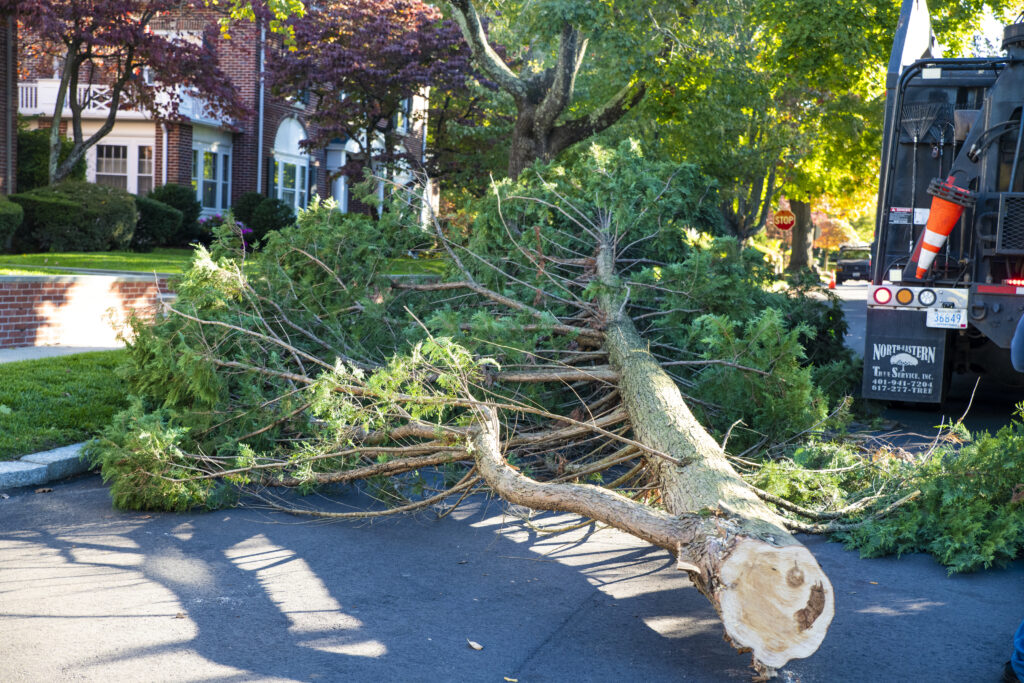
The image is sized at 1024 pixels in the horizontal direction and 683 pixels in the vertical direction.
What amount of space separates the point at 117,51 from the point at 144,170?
7233 mm

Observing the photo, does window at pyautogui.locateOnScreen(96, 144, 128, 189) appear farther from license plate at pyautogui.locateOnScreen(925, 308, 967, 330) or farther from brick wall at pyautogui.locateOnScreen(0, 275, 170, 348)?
license plate at pyautogui.locateOnScreen(925, 308, 967, 330)

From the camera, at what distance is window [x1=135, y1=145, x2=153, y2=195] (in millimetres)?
26922

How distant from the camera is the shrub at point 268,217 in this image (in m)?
24.2

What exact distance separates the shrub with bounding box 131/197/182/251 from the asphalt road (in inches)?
638

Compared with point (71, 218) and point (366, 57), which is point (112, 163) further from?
point (71, 218)

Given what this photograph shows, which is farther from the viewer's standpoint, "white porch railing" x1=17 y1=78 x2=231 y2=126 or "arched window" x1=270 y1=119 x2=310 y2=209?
"arched window" x1=270 y1=119 x2=310 y2=209

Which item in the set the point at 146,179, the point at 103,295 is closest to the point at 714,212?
the point at 103,295

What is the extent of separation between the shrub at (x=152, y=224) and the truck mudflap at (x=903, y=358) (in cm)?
1679

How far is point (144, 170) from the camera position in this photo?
27.0 m

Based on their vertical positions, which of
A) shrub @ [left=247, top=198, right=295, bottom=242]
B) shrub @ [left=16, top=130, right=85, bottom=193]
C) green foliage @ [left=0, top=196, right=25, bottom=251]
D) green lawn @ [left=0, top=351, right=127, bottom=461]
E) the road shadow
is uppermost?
shrub @ [left=16, top=130, right=85, bottom=193]

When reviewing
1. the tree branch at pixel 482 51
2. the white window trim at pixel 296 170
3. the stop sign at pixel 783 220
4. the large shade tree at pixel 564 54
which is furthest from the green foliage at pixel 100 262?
the stop sign at pixel 783 220

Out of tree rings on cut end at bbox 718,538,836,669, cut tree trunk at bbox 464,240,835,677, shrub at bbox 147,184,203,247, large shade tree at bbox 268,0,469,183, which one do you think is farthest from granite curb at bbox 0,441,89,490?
shrub at bbox 147,184,203,247

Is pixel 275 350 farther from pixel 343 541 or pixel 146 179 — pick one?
pixel 146 179

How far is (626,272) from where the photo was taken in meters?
8.80
